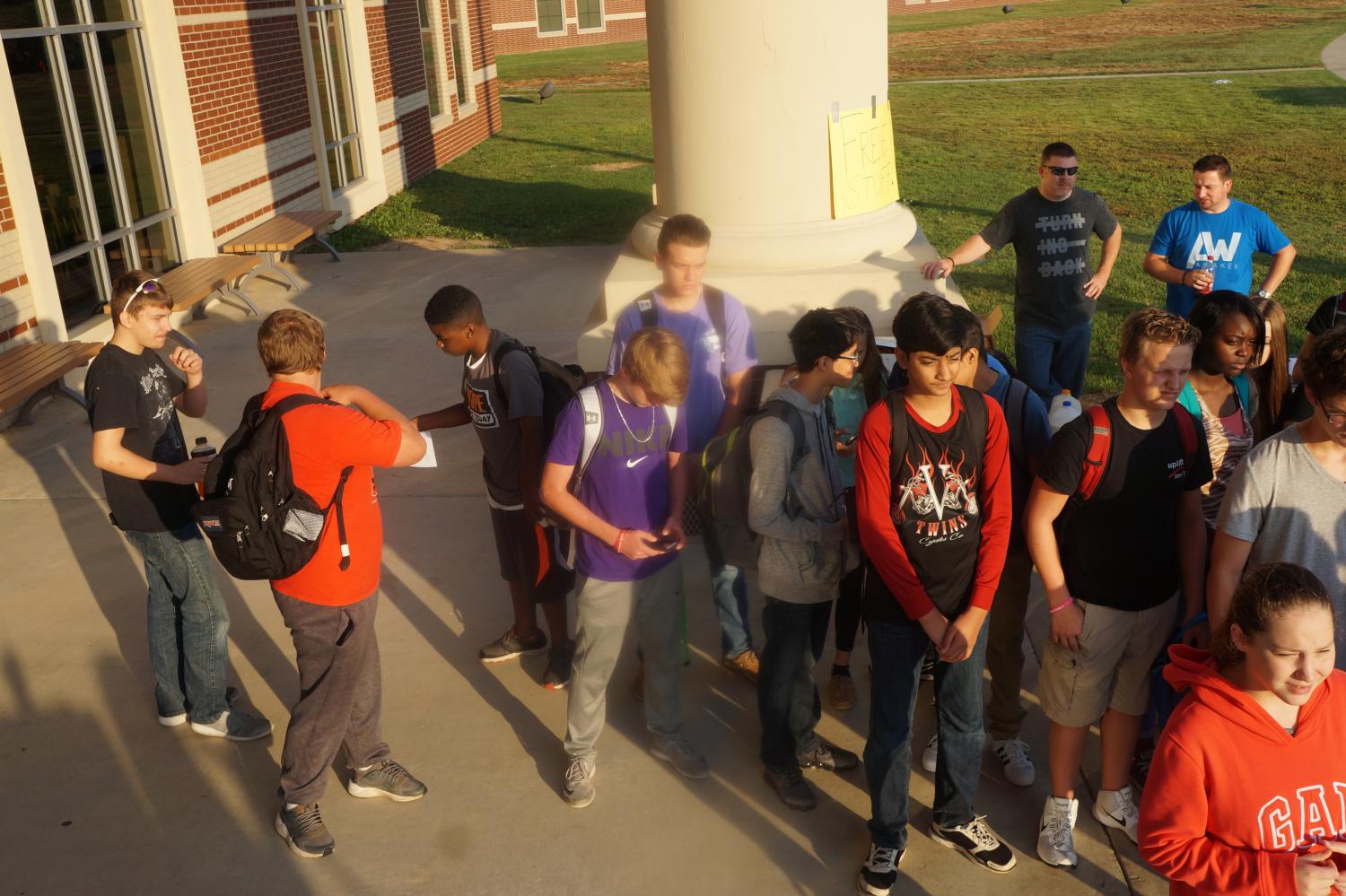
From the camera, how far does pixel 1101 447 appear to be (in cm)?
321

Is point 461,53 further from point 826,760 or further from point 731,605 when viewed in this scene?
point 826,760

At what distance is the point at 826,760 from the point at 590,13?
51.9m

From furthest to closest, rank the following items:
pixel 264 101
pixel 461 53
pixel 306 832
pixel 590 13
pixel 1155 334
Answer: pixel 590 13 → pixel 461 53 → pixel 264 101 → pixel 306 832 → pixel 1155 334

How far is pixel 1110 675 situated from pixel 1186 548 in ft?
1.44

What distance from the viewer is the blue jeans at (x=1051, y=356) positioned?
630 cm

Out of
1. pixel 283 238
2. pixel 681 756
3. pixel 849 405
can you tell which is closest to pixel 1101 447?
pixel 849 405

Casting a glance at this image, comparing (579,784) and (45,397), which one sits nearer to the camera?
(579,784)

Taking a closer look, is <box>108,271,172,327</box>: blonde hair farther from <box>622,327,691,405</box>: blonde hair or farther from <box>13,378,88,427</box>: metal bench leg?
<box>13,378,88,427</box>: metal bench leg

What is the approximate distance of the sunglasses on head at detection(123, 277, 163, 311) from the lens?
3.90m

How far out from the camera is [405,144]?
17328 millimetres

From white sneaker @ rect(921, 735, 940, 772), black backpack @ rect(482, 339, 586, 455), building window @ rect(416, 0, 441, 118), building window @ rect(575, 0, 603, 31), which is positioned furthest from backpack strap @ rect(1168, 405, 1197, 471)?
building window @ rect(575, 0, 603, 31)

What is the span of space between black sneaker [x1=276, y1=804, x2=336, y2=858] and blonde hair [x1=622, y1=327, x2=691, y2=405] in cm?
171

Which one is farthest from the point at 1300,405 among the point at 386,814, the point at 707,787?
the point at 386,814

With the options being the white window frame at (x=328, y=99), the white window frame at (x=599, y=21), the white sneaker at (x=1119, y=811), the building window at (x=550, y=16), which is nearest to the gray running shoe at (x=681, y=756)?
the white sneaker at (x=1119, y=811)
